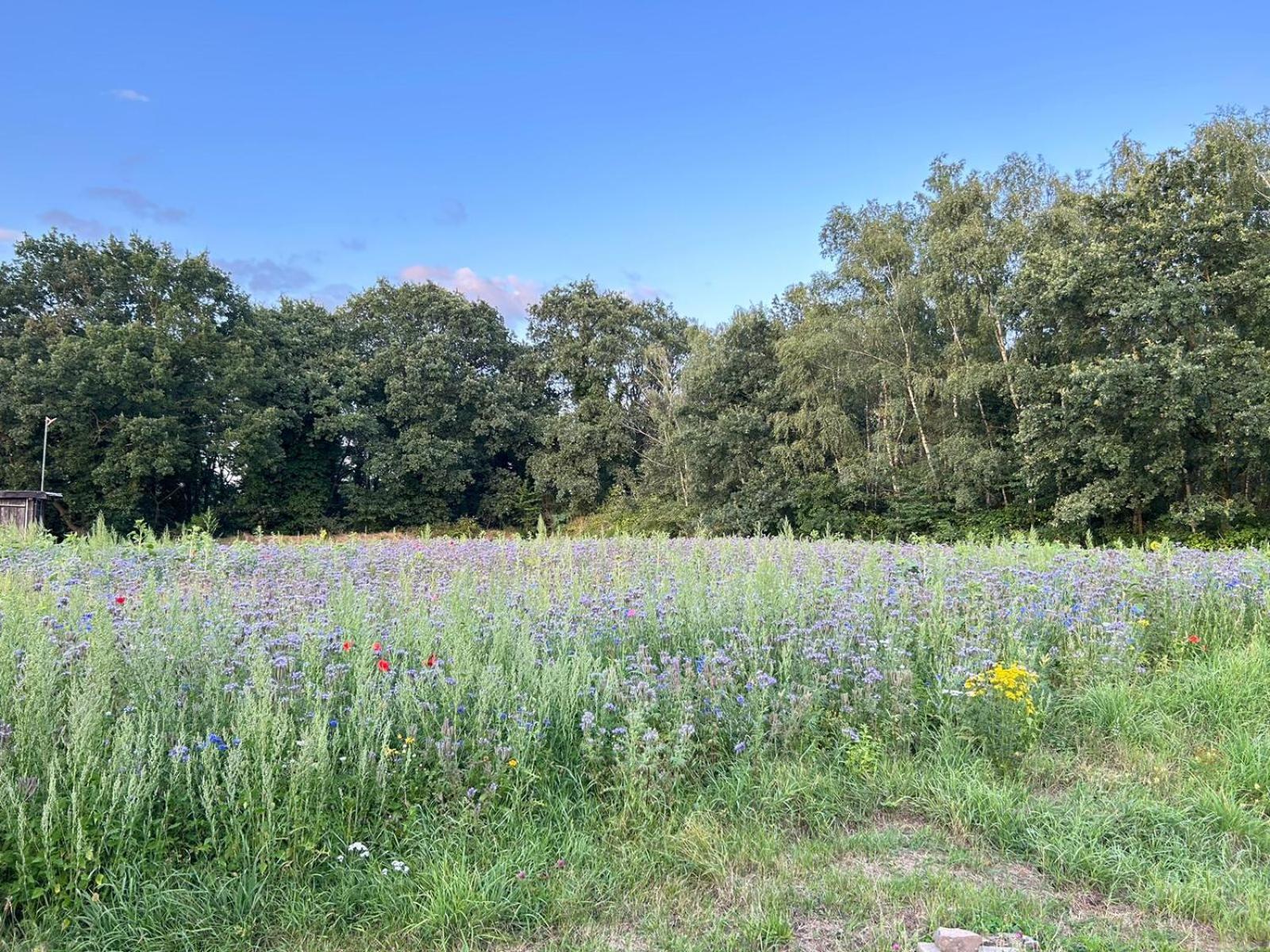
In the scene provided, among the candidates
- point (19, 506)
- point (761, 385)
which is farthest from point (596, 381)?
point (19, 506)

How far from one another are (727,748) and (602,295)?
1196 inches

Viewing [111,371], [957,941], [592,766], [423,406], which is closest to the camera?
[957,941]

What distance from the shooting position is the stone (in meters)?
1.74

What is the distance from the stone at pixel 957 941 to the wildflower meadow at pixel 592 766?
0.50ft

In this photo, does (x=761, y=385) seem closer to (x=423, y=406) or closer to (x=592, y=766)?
(x=423, y=406)

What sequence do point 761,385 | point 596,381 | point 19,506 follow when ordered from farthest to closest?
point 596,381 < point 761,385 < point 19,506

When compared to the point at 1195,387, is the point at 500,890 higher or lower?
lower

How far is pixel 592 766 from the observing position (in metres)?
2.66

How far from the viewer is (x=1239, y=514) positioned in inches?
599

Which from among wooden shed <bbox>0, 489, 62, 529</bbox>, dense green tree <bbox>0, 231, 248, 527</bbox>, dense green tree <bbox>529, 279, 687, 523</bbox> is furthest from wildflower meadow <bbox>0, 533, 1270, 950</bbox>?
dense green tree <bbox>529, 279, 687, 523</bbox>

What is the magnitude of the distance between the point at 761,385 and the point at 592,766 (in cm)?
2197

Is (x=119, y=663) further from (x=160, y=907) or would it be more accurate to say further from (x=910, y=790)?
(x=910, y=790)

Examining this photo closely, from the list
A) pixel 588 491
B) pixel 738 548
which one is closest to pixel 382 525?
pixel 588 491

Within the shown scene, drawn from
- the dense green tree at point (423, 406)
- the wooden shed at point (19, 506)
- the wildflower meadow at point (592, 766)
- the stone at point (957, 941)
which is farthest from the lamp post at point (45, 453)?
the stone at point (957, 941)
